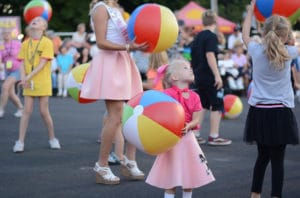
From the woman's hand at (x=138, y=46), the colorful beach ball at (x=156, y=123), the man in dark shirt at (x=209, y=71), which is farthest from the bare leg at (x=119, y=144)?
the man in dark shirt at (x=209, y=71)

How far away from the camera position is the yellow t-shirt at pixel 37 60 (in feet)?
30.3

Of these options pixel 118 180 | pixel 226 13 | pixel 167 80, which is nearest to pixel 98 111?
pixel 118 180

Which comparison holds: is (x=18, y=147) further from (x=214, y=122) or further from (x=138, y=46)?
(x=138, y=46)

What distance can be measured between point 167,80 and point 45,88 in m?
3.64

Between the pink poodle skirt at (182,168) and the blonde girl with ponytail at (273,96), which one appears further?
the blonde girl with ponytail at (273,96)

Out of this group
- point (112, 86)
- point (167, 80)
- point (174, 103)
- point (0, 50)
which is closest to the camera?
point (174, 103)

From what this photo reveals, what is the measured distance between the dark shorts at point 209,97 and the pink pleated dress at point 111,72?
3.10m

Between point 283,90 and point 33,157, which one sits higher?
point 283,90

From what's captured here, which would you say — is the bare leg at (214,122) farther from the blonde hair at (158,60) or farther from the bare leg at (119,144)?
the bare leg at (119,144)

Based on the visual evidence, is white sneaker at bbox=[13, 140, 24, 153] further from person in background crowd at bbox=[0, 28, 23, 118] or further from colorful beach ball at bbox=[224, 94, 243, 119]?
colorful beach ball at bbox=[224, 94, 243, 119]

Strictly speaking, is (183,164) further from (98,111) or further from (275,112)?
(98,111)

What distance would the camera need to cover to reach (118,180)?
7.10 meters

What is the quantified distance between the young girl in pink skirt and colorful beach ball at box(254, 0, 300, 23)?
1466 mm

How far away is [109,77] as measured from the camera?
6.95 metres
